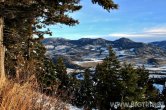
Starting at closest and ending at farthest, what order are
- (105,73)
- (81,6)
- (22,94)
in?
(22,94)
(81,6)
(105,73)

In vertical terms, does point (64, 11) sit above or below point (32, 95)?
above

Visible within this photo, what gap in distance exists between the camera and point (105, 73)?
4775 cm

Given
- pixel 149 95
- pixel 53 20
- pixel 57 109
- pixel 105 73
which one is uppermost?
pixel 53 20

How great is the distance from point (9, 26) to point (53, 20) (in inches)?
136

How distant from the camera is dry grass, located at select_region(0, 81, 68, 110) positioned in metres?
5.01

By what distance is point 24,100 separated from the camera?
540 cm

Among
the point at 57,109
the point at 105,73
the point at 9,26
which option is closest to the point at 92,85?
the point at 105,73

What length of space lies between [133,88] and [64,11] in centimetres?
2638

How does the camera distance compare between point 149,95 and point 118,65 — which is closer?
point 118,65

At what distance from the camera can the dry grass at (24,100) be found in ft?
16.4

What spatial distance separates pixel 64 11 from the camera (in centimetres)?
2014

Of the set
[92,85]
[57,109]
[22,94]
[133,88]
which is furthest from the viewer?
[92,85]

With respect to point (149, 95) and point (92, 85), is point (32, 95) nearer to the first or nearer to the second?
point (149, 95)

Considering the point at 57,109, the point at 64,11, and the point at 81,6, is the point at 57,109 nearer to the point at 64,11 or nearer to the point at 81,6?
the point at 64,11
